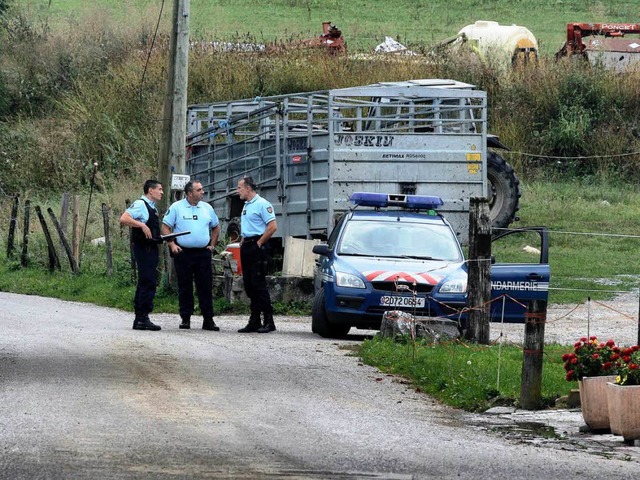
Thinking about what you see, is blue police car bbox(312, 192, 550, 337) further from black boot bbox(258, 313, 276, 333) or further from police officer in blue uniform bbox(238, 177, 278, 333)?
police officer in blue uniform bbox(238, 177, 278, 333)

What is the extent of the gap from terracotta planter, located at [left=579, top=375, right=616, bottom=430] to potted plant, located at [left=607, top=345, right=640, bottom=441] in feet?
0.54

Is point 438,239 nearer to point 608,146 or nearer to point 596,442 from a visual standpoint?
point 596,442

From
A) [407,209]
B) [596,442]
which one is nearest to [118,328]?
[407,209]

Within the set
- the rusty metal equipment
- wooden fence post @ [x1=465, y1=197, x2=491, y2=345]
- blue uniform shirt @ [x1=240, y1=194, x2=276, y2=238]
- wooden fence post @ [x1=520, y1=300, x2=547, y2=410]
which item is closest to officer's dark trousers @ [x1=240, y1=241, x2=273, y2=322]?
blue uniform shirt @ [x1=240, y1=194, x2=276, y2=238]

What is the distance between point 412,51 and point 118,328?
25948mm

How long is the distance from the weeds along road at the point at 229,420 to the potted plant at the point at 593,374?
2.43 feet

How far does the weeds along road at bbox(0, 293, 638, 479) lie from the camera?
9.20 metres

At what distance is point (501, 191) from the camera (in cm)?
2742

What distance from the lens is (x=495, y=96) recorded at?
39.9 metres

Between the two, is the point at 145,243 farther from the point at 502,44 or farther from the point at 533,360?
the point at 502,44

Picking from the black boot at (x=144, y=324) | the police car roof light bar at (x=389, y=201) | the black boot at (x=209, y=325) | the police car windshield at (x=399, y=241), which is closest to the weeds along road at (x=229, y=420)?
the black boot at (x=144, y=324)

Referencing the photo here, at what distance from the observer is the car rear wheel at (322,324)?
59.4 feet

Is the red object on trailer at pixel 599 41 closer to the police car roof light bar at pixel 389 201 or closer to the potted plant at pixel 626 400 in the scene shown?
the police car roof light bar at pixel 389 201

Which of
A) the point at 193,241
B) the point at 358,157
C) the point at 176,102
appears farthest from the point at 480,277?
the point at 176,102
